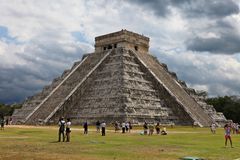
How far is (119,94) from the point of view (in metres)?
43.1

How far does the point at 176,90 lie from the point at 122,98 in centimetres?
1032

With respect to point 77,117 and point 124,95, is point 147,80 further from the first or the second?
point 77,117

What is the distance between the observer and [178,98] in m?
46.8

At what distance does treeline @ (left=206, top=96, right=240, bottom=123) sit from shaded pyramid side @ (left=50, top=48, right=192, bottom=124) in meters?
31.2

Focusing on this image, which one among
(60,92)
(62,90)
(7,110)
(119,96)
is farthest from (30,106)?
(7,110)

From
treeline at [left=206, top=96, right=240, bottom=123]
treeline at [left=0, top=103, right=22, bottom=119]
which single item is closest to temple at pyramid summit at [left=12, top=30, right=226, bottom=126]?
treeline at [left=206, top=96, right=240, bottom=123]

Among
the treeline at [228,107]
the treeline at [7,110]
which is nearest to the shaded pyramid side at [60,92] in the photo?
the treeline at [228,107]

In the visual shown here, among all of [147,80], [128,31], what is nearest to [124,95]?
[147,80]

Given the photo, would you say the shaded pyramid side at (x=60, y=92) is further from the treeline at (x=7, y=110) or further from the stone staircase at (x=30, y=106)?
the treeline at (x=7, y=110)

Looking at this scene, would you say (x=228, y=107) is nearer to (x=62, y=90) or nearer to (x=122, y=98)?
(x=62, y=90)

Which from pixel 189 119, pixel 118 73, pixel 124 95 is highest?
pixel 118 73

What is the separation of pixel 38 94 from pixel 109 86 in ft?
43.1

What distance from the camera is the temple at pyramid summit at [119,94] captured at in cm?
4284

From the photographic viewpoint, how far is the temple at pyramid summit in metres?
42.8
